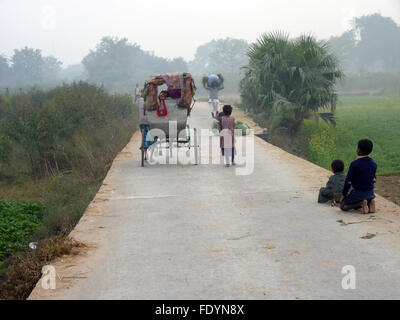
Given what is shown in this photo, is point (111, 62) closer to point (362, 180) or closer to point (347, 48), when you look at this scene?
point (347, 48)

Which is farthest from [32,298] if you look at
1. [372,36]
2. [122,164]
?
[372,36]

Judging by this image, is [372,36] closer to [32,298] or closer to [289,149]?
[289,149]

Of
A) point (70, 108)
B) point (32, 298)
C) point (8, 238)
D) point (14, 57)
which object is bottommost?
point (8, 238)

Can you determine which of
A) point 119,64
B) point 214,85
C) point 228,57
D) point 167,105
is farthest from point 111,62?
point 167,105

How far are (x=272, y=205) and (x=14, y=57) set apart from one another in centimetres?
12700

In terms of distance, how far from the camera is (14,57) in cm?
12112

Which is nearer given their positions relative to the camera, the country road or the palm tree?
the country road

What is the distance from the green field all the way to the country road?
613cm

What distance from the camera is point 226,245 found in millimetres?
5816

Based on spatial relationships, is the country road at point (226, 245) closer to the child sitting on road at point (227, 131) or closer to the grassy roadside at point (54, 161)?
the grassy roadside at point (54, 161)

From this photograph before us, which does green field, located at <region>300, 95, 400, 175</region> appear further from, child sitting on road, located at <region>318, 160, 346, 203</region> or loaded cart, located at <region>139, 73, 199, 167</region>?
loaded cart, located at <region>139, 73, 199, 167</region>

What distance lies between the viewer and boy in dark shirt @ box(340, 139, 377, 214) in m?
6.93

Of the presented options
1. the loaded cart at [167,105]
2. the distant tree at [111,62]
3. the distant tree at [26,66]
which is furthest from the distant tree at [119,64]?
the loaded cart at [167,105]

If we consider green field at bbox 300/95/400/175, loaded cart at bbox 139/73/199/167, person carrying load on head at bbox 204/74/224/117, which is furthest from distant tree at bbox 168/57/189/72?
loaded cart at bbox 139/73/199/167
